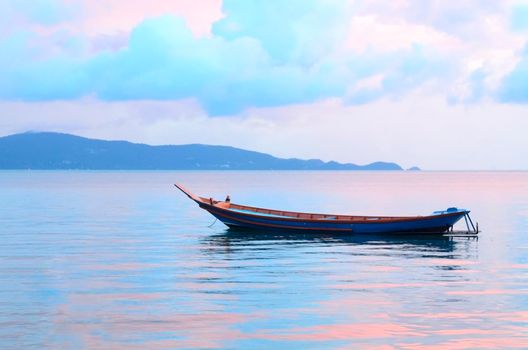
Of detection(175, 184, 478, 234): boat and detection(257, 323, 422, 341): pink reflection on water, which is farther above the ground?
detection(175, 184, 478, 234): boat

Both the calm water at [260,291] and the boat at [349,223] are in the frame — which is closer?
the calm water at [260,291]

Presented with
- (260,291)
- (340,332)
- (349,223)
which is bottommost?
(340,332)

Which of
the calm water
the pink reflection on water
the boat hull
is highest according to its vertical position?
the boat hull

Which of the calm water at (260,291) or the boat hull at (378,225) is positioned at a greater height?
the boat hull at (378,225)

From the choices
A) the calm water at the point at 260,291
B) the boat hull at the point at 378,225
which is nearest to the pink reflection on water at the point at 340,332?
the calm water at the point at 260,291

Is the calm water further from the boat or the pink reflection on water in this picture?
the boat

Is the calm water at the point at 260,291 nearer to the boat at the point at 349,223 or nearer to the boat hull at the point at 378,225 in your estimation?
the boat at the point at 349,223

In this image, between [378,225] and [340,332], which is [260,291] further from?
[378,225]

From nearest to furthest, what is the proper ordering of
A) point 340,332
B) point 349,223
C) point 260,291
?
point 340,332
point 260,291
point 349,223

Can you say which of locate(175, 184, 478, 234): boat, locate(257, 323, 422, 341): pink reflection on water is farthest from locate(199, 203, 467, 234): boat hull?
Result: locate(257, 323, 422, 341): pink reflection on water

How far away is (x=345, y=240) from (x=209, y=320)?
2635 cm

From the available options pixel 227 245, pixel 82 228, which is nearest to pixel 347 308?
pixel 227 245

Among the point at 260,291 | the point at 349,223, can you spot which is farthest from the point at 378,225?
the point at 260,291

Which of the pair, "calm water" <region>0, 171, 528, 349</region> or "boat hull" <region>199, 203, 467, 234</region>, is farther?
"boat hull" <region>199, 203, 467, 234</region>
